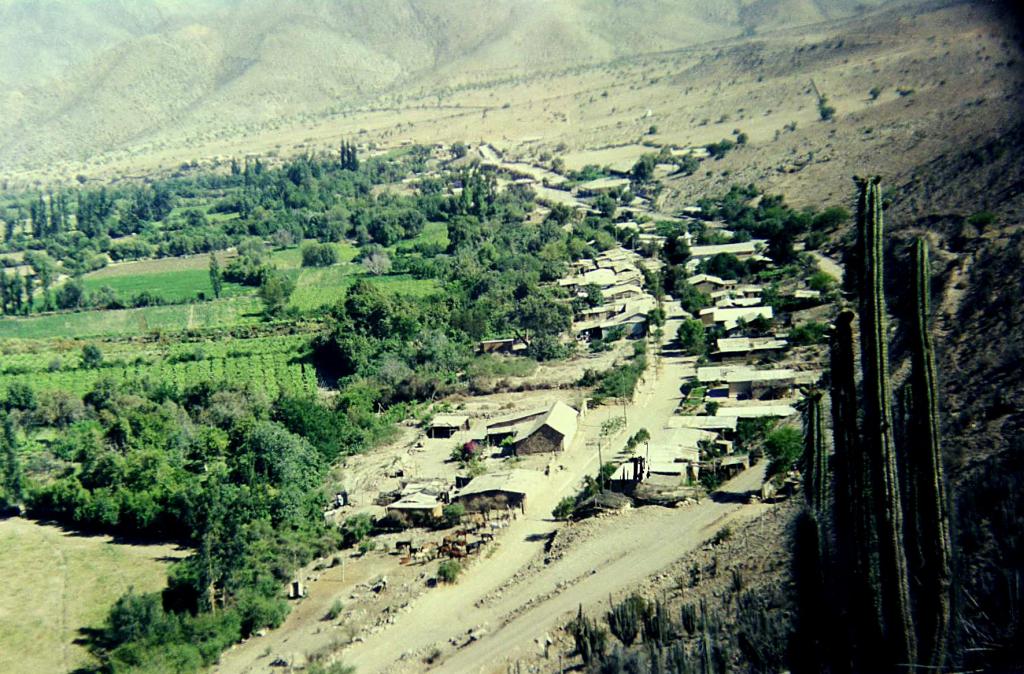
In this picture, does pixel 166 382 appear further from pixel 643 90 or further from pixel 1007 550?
pixel 643 90

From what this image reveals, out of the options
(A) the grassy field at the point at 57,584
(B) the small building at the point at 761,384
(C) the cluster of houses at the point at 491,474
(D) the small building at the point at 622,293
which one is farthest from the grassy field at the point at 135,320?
(B) the small building at the point at 761,384

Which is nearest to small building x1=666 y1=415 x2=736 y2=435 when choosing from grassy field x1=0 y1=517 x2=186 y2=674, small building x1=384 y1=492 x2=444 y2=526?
small building x1=384 y1=492 x2=444 y2=526

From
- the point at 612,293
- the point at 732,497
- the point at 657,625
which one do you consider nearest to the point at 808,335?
the point at 732,497

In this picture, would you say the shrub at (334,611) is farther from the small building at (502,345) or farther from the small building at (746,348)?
the small building at (502,345)

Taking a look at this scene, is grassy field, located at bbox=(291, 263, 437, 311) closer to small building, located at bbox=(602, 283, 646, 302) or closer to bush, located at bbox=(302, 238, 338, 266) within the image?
bush, located at bbox=(302, 238, 338, 266)

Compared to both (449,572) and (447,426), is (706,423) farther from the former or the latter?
(449,572)

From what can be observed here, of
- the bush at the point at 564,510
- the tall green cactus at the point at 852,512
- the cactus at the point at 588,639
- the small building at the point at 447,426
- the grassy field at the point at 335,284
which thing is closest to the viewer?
the tall green cactus at the point at 852,512
